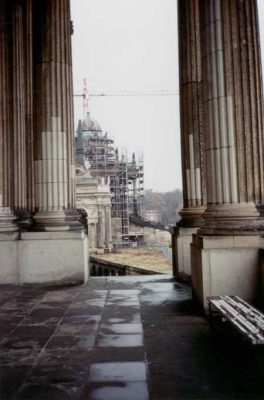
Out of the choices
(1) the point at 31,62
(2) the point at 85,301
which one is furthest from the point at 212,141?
(1) the point at 31,62

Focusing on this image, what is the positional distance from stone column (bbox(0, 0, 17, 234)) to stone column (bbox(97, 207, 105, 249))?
172 ft

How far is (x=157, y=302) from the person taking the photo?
9.62m

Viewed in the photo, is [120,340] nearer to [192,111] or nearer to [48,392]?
[48,392]

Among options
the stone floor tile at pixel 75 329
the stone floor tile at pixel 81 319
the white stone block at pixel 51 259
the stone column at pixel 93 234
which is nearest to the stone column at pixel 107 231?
the stone column at pixel 93 234

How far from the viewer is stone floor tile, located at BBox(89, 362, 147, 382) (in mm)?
5125

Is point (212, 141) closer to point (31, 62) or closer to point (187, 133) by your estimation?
point (187, 133)

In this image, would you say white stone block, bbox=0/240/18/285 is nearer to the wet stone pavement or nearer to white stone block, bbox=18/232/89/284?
white stone block, bbox=18/232/89/284

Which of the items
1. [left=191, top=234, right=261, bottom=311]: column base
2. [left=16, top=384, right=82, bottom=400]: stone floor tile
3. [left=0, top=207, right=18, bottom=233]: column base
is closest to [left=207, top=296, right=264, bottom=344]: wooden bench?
[left=191, top=234, right=261, bottom=311]: column base

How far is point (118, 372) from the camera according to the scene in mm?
5344

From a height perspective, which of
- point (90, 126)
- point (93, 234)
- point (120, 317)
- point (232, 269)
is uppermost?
point (90, 126)

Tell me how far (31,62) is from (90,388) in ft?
47.3

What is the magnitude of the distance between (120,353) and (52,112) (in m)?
8.98

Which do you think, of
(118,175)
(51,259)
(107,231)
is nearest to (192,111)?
(51,259)

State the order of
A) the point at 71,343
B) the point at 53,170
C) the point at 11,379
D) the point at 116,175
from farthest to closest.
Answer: the point at 116,175
the point at 53,170
the point at 71,343
the point at 11,379
